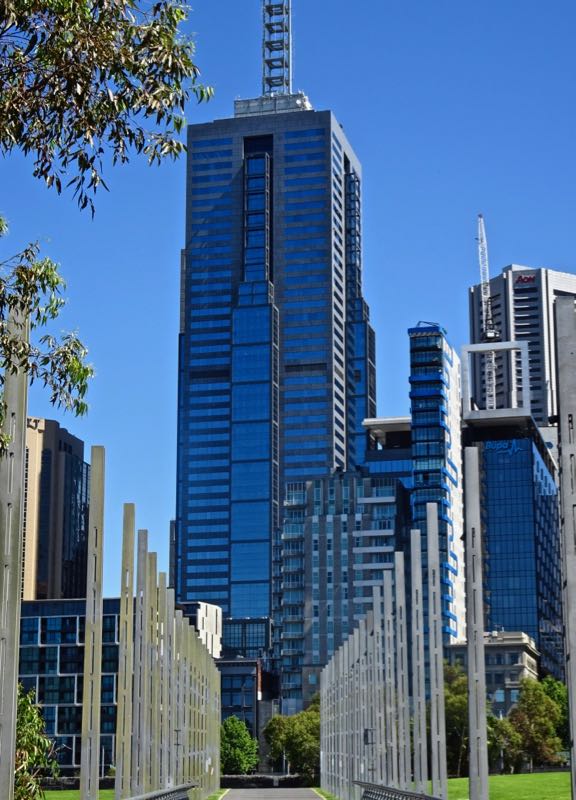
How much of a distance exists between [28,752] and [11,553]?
6.54 meters

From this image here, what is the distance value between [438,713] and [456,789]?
35.3m

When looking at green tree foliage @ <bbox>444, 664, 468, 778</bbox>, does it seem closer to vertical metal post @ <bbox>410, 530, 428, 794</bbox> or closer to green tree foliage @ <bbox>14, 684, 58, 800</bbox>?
vertical metal post @ <bbox>410, 530, 428, 794</bbox>

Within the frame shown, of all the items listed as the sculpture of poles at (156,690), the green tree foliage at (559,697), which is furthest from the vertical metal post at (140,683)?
the green tree foliage at (559,697)

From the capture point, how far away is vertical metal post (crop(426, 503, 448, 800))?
49281mm

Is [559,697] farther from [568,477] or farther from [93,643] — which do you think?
[568,477]

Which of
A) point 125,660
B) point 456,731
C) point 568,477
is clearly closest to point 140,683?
point 125,660

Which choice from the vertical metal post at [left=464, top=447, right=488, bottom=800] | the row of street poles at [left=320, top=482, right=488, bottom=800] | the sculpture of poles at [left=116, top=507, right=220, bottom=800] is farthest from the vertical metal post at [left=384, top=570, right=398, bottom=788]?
the vertical metal post at [left=464, top=447, right=488, bottom=800]

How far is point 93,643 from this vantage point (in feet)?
130

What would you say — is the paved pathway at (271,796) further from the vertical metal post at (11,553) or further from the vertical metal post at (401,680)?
the vertical metal post at (11,553)

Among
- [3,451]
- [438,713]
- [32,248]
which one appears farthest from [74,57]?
[438,713]

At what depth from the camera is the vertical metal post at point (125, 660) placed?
157 feet

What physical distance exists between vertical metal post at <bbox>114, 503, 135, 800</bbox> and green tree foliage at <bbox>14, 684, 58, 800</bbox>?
17181 millimetres

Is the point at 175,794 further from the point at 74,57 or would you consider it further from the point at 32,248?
the point at 74,57

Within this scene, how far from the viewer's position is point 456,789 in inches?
3319
